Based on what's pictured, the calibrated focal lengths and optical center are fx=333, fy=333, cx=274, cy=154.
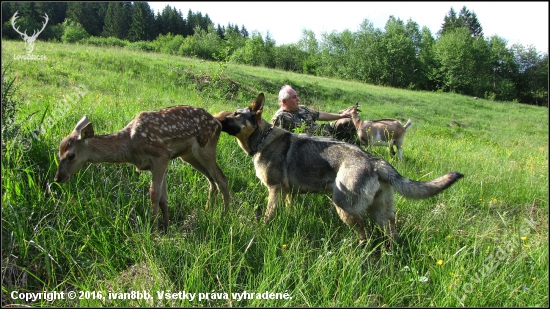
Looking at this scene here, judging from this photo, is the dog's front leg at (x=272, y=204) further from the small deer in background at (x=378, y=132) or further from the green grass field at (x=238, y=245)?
the small deer in background at (x=378, y=132)

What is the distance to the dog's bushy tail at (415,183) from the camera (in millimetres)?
3346

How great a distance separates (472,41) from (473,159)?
5163 cm

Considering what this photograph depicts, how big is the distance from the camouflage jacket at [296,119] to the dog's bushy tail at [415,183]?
278 cm

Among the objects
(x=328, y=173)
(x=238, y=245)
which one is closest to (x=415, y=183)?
(x=328, y=173)

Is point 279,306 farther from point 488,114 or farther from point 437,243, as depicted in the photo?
point 488,114

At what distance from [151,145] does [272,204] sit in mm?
1628

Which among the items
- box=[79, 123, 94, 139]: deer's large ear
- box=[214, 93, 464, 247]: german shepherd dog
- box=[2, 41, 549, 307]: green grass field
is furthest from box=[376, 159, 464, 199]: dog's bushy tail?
box=[79, 123, 94, 139]: deer's large ear

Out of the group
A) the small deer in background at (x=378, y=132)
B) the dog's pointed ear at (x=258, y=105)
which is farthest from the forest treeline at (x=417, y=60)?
the dog's pointed ear at (x=258, y=105)

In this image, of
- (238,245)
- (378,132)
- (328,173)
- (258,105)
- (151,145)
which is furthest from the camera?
(378,132)

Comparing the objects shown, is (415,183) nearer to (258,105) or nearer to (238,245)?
(238,245)

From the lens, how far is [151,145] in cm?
375

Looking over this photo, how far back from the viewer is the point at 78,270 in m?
3.19

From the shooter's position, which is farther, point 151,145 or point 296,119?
point 296,119

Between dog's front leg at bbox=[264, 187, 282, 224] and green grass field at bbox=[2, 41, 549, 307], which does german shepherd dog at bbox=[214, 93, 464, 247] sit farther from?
green grass field at bbox=[2, 41, 549, 307]
